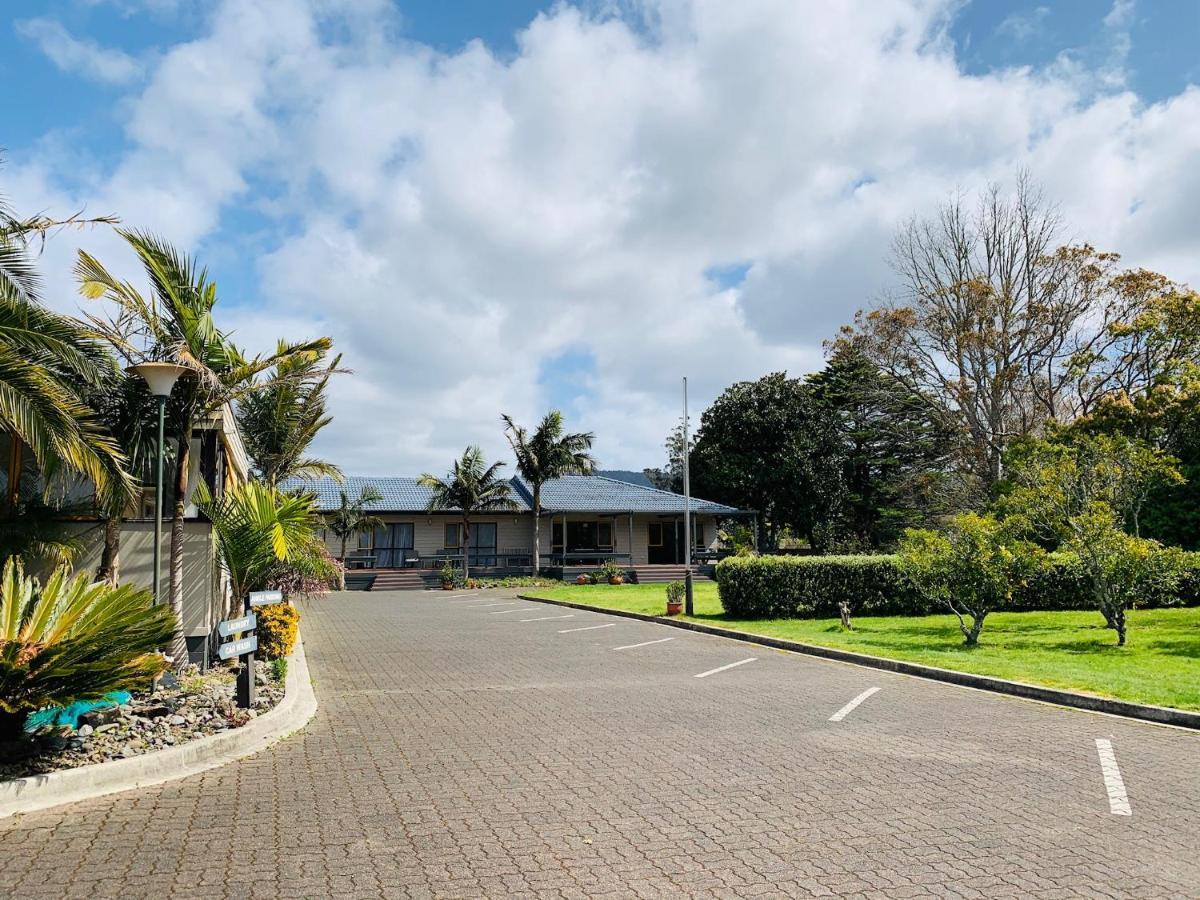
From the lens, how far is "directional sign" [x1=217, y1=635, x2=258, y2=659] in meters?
8.13

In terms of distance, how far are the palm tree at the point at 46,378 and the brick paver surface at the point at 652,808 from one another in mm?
3628

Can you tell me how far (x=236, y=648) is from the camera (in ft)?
27.4

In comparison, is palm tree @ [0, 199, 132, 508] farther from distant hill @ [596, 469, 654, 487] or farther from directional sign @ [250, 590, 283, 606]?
Result: distant hill @ [596, 469, 654, 487]

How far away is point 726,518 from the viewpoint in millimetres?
44562

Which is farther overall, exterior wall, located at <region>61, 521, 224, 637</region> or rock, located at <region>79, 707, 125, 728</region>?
exterior wall, located at <region>61, 521, 224, 637</region>

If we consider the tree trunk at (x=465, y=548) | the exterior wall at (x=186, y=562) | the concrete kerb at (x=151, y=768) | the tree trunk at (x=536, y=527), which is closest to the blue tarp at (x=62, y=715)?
the concrete kerb at (x=151, y=768)

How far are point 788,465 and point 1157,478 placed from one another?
19.9 m

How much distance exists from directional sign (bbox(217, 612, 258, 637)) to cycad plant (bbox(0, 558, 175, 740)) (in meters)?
1.61

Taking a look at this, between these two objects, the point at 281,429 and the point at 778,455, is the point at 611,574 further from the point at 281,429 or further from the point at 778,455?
the point at 281,429

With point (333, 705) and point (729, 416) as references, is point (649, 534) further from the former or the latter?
point (333, 705)

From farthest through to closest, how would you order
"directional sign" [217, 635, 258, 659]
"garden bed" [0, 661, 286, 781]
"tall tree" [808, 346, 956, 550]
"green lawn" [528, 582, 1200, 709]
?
1. "tall tree" [808, 346, 956, 550]
2. "green lawn" [528, 582, 1200, 709]
3. "directional sign" [217, 635, 258, 659]
4. "garden bed" [0, 661, 286, 781]

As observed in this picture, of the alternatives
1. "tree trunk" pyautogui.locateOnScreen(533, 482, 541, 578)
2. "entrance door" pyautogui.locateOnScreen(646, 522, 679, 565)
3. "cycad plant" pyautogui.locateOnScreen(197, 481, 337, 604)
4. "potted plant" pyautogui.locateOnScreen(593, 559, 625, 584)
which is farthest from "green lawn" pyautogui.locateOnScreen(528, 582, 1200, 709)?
"entrance door" pyautogui.locateOnScreen(646, 522, 679, 565)

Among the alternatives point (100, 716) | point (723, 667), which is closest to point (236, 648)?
point (100, 716)

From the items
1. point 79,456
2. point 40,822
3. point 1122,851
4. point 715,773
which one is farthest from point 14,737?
point 1122,851
